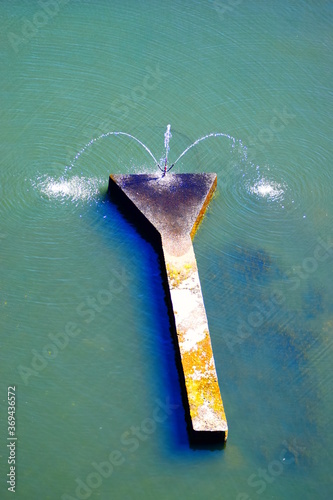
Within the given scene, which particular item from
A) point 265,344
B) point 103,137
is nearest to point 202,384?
point 265,344

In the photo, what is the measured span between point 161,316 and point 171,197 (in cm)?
205

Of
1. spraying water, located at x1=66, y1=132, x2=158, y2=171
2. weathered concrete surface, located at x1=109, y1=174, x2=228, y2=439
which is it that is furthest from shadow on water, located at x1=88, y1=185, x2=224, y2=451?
spraying water, located at x1=66, y1=132, x2=158, y2=171

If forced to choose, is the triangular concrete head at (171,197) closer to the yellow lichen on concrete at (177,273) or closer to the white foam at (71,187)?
the white foam at (71,187)

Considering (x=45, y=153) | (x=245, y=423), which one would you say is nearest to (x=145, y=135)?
(x=45, y=153)

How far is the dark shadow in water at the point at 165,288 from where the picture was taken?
8.81m

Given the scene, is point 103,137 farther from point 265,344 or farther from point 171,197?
point 265,344

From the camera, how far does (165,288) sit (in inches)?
405

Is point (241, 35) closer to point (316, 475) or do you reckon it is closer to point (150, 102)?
point (150, 102)

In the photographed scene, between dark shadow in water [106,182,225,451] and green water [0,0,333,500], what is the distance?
91 mm

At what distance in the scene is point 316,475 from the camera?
28.5 ft

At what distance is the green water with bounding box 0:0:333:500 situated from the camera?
8.74m

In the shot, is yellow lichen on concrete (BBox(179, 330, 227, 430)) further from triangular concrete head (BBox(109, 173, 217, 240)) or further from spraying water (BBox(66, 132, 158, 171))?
spraying water (BBox(66, 132, 158, 171))

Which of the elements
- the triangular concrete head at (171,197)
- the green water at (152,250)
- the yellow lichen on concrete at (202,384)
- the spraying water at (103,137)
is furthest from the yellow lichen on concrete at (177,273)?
the spraying water at (103,137)

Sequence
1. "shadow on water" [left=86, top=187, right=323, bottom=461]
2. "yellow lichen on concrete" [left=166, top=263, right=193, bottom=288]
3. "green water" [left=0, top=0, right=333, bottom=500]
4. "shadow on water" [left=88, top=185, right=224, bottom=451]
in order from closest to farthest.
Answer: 1. "green water" [left=0, top=0, right=333, bottom=500]
2. "shadow on water" [left=88, top=185, right=224, bottom=451]
3. "shadow on water" [left=86, top=187, right=323, bottom=461]
4. "yellow lichen on concrete" [left=166, top=263, right=193, bottom=288]
